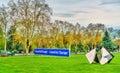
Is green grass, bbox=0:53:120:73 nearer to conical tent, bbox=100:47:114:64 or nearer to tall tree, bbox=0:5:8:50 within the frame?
conical tent, bbox=100:47:114:64

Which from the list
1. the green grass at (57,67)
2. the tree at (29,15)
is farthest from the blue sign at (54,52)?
the green grass at (57,67)

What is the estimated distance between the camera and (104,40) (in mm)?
123000

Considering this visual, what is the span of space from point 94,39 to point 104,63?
3096 inches

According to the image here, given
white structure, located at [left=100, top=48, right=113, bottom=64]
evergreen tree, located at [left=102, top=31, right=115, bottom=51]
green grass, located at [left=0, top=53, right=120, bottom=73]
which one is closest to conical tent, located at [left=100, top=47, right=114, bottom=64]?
white structure, located at [left=100, top=48, right=113, bottom=64]

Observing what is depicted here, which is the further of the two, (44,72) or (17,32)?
(17,32)

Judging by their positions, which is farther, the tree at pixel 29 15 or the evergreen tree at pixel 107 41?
the evergreen tree at pixel 107 41

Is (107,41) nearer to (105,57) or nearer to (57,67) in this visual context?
(105,57)

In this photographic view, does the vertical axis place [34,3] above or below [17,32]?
above

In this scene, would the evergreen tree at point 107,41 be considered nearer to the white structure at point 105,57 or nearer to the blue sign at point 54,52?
the blue sign at point 54,52

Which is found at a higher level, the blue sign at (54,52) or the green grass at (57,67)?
the green grass at (57,67)

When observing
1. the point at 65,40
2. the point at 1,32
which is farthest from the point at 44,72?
the point at 65,40

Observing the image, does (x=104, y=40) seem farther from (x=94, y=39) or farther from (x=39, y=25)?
(x=39, y=25)

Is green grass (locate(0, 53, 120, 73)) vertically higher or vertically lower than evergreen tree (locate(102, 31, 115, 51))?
higher

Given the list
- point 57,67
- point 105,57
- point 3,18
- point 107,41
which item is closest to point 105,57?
point 105,57
